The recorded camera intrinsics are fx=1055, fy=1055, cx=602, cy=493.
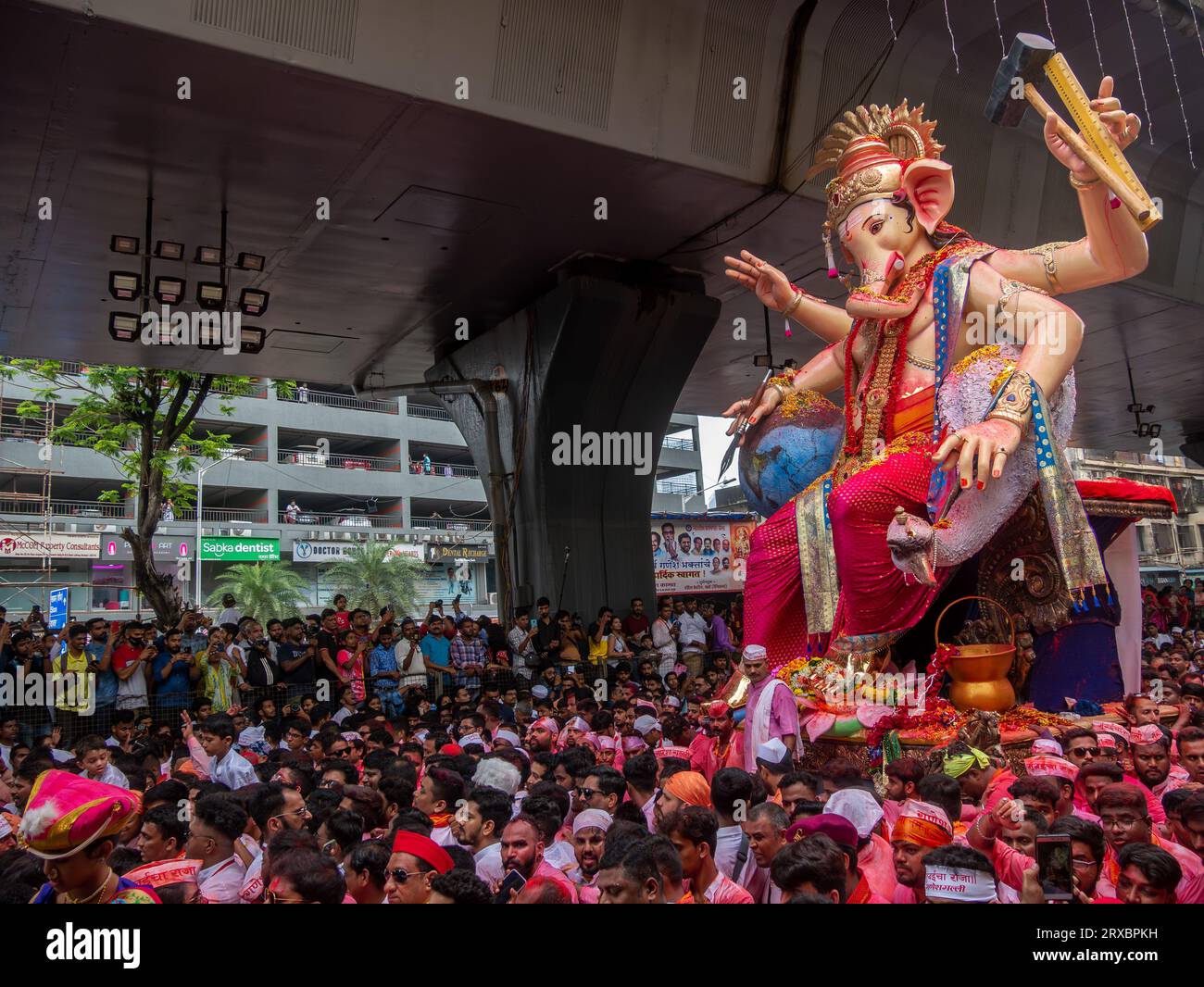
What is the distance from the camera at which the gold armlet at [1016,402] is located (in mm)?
5559

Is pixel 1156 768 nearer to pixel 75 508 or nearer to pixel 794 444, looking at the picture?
pixel 794 444

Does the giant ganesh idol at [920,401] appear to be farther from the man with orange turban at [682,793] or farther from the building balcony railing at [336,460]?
the building balcony railing at [336,460]

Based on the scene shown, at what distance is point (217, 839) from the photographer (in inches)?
174

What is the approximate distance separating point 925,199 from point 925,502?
1.92 metres

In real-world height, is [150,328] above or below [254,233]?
below

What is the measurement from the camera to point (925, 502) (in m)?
5.97

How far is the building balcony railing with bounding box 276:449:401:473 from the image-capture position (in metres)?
38.0

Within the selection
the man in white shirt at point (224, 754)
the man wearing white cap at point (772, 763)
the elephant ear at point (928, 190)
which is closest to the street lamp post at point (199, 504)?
the man in white shirt at point (224, 754)

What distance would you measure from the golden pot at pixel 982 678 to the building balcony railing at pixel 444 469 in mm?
34519

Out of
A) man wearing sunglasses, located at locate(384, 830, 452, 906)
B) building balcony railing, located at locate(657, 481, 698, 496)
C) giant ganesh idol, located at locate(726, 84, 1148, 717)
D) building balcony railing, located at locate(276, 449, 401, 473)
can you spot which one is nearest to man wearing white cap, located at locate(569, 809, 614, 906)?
man wearing sunglasses, located at locate(384, 830, 452, 906)

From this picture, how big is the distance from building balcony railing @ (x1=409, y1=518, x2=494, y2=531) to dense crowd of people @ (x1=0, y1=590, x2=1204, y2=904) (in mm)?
30095

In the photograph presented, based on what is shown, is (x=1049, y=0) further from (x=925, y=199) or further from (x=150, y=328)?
(x=150, y=328)
